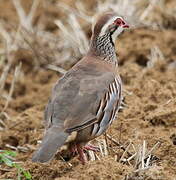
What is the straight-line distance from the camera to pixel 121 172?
440 centimetres

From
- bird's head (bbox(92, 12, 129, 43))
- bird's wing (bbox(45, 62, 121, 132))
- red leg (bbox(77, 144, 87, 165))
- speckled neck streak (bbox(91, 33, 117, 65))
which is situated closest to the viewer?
bird's wing (bbox(45, 62, 121, 132))

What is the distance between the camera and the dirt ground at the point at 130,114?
14.8ft

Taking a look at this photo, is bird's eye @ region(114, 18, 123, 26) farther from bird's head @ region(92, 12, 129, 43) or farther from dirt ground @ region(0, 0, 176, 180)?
dirt ground @ region(0, 0, 176, 180)

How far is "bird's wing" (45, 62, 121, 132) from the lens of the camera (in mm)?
4570

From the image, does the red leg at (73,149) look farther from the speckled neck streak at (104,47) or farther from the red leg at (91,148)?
the speckled neck streak at (104,47)

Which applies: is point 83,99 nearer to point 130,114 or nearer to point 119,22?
point 119,22

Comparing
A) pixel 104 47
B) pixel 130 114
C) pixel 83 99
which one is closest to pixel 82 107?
pixel 83 99

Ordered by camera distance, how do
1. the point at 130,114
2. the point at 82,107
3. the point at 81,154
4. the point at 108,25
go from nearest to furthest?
the point at 82,107, the point at 81,154, the point at 108,25, the point at 130,114

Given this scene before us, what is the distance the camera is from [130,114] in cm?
579

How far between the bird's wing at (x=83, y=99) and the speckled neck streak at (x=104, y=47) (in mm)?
366

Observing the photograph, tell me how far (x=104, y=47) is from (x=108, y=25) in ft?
0.63

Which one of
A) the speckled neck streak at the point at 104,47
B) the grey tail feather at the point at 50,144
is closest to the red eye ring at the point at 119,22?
the speckled neck streak at the point at 104,47

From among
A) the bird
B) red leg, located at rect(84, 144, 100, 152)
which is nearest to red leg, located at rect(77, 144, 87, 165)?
the bird

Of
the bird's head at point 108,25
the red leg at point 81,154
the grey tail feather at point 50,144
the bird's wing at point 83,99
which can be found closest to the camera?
the grey tail feather at point 50,144
